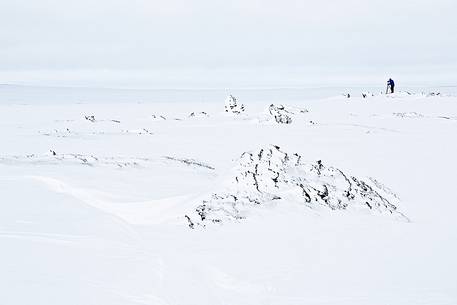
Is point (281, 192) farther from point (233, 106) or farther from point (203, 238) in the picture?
point (233, 106)

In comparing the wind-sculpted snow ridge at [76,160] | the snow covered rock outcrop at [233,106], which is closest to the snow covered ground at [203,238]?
the wind-sculpted snow ridge at [76,160]

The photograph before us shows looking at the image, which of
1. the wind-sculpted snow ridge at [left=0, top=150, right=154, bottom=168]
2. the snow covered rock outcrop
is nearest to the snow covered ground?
the wind-sculpted snow ridge at [left=0, top=150, right=154, bottom=168]

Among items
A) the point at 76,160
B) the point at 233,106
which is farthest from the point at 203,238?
the point at 233,106

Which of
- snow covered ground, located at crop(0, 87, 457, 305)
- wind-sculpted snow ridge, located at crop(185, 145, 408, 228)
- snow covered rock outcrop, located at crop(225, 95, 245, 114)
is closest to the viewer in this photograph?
snow covered ground, located at crop(0, 87, 457, 305)

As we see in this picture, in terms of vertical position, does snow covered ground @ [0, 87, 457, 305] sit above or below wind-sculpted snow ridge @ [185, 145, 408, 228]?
below

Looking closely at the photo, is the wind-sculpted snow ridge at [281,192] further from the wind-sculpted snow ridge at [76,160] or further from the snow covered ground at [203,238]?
the wind-sculpted snow ridge at [76,160]

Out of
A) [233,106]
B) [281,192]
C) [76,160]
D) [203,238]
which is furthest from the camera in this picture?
[233,106]

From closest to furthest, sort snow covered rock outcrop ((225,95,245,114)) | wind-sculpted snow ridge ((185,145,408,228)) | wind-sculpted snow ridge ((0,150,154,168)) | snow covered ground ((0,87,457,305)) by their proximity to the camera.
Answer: snow covered ground ((0,87,457,305))
wind-sculpted snow ridge ((185,145,408,228))
wind-sculpted snow ridge ((0,150,154,168))
snow covered rock outcrop ((225,95,245,114))

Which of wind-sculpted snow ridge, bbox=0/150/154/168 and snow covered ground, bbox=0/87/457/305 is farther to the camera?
wind-sculpted snow ridge, bbox=0/150/154/168

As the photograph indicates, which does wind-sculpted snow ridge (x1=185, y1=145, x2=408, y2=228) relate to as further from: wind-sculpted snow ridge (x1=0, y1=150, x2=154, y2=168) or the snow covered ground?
wind-sculpted snow ridge (x1=0, y1=150, x2=154, y2=168)
